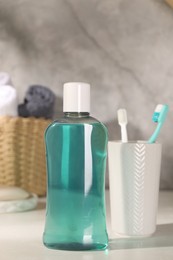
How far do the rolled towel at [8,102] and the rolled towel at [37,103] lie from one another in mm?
28

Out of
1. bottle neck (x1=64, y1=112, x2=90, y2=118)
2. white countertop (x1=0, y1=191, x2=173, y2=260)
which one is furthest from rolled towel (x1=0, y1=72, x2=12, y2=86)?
bottle neck (x1=64, y1=112, x2=90, y2=118)

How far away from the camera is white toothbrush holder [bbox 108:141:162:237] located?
29.6 inches

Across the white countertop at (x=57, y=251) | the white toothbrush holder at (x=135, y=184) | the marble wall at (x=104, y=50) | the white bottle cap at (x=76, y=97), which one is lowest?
the white countertop at (x=57, y=251)

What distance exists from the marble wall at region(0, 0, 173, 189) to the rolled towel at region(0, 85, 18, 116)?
0.15m

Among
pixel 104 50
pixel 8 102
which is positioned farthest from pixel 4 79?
pixel 104 50

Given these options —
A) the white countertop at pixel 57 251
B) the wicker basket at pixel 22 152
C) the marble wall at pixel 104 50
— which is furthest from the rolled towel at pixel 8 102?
the white countertop at pixel 57 251

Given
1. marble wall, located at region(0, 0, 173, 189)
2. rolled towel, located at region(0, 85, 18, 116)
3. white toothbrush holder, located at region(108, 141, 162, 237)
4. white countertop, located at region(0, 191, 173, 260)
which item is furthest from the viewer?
marble wall, located at region(0, 0, 173, 189)

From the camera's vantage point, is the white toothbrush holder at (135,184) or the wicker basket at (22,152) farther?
the wicker basket at (22,152)

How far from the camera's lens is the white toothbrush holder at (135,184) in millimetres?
752

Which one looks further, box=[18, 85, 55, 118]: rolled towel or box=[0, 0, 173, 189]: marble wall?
box=[0, 0, 173, 189]: marble wall

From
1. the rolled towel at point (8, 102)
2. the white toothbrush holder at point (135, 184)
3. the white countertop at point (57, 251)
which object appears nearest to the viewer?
the white countertop at point (57, 251)

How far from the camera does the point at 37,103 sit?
1.12m

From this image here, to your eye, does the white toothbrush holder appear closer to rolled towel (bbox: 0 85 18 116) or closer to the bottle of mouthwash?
the bottle of mouthwash

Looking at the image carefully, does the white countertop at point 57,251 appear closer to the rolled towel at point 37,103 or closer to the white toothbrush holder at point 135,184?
the white toothbrush holder at point 135,184
